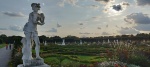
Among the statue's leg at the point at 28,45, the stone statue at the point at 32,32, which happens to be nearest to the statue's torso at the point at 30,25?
the stone statue at the point at 32,32

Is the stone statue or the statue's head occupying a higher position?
the statue's head

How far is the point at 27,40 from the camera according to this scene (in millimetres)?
9219

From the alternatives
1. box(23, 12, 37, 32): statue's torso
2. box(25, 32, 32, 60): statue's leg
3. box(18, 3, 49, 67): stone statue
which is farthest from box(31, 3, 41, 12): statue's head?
box(25, 32, 32, 60): statue's leg

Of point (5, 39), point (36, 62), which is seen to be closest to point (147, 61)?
point (36, 62)

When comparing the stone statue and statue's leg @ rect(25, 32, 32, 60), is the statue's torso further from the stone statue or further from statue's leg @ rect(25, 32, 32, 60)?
statue's leg @ rect(25, 32, 32, 60)

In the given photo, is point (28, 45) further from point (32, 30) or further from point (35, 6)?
point (35, 6)

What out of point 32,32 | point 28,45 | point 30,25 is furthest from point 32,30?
point 28,45

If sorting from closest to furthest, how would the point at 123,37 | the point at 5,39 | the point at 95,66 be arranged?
the point at 95,66, the point at 123,37, the point at 5,39

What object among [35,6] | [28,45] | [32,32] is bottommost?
[28,45]

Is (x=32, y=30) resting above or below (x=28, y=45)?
above

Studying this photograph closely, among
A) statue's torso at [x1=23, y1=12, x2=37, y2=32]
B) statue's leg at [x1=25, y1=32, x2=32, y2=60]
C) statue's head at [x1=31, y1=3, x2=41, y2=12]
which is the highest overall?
statue's head at [x1=31, y1=3, x2=41, y2=12]

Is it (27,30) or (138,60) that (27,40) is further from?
(138,60)

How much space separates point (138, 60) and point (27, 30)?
731 centimetres

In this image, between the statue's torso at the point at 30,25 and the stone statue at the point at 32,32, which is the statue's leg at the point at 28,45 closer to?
the stone statue at the point at 32,32
